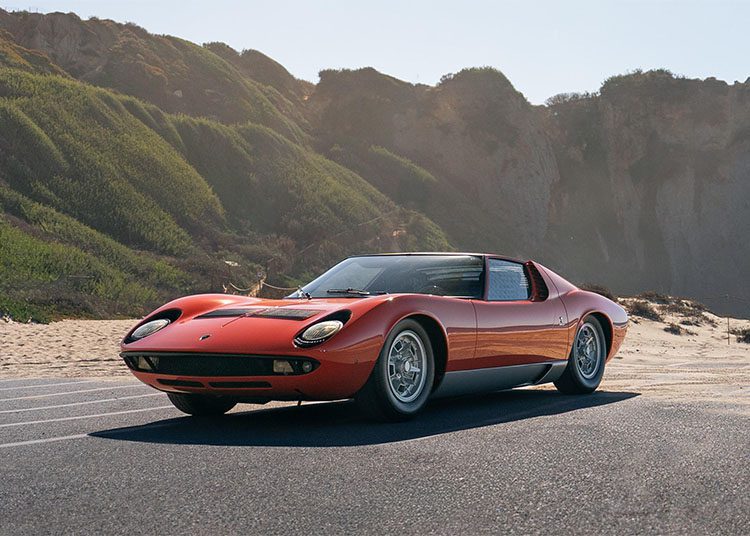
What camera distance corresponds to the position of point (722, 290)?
64.5m

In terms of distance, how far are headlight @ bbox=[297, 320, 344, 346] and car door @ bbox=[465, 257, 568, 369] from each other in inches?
52.7

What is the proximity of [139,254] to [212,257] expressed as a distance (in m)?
3.41

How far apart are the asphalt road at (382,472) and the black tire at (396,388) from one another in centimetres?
13

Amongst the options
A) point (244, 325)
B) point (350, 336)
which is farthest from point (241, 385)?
point (350, 336)

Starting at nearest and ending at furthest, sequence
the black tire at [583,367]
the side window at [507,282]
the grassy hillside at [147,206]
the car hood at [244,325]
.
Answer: the car hood at [244,325] < the side window at [507,282] < the black tire at [583,367] < the grassy hillside at [147,206]

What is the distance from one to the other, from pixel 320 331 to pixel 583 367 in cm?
353

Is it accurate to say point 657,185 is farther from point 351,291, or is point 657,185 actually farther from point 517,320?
point 351,291

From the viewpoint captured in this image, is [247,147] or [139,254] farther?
[247,147]

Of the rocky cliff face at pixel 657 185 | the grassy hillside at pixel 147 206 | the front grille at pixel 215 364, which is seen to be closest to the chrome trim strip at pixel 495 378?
the front grille at pixel 215 364

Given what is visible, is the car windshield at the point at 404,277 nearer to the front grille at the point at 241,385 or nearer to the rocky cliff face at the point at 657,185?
the front grille at the point at 241,385

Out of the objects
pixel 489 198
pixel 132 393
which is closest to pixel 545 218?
pixel 489 198

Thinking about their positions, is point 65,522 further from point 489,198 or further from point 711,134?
point 711,134

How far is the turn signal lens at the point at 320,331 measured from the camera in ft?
20.5

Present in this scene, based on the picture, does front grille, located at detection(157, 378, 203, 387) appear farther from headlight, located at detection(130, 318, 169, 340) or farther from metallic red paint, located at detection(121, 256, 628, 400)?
headlight, located at detection(130, 318, 169, 340)
